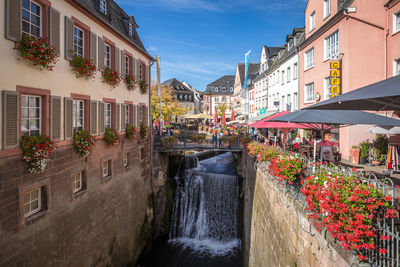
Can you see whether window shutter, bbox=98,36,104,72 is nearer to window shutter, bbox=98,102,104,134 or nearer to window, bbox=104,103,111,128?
window shutter, bbox=98,102,104,134

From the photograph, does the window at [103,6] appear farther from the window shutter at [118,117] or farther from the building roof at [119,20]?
the window shutter at [118,117]

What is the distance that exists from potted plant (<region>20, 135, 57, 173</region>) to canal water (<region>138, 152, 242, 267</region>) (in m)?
10.0

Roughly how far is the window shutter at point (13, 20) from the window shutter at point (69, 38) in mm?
1859

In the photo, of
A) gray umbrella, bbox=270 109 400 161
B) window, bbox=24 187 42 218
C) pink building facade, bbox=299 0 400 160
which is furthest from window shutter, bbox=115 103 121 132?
pink building facade, bbox=299 0 400 160

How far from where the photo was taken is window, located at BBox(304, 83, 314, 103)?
58.8 feet

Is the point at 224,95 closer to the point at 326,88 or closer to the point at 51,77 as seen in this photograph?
the point at 326,88

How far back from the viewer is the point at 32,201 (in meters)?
7.30

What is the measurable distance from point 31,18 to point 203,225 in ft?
51.3

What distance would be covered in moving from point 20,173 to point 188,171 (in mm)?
15114

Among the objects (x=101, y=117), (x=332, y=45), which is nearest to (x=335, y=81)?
(x=332, y=45)

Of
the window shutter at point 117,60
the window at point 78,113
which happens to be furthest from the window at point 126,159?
the window shutter at point 117,60

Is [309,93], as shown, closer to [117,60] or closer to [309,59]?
[309,59]

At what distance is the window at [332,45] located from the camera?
14.7 m

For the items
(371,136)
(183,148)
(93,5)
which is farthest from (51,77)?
(371,136)
